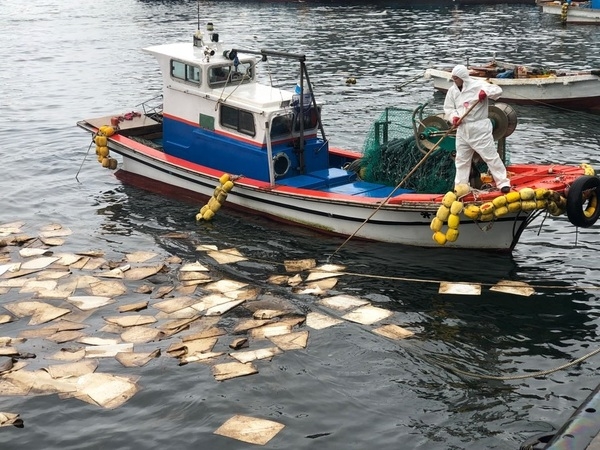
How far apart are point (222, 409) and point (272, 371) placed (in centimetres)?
101

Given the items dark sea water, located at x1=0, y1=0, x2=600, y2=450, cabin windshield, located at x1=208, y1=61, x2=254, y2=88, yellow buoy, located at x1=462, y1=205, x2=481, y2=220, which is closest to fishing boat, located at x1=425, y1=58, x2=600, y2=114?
dark sea water, located at x1=0, y1=0, x2=600, y2=450

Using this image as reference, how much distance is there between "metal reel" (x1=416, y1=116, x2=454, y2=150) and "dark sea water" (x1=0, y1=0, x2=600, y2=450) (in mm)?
1912

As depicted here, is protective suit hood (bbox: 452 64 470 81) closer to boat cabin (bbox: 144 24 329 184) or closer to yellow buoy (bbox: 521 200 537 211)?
yellow buoy (bbox: 521 200 537 211)

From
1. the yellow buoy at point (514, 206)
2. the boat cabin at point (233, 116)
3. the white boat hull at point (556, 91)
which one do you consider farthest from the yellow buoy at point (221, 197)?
the white boat hull at point (556, 91)

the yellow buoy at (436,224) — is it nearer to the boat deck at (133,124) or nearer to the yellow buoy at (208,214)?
the yellow buoy at (208,214)

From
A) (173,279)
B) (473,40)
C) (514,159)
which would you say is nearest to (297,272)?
(173,279)

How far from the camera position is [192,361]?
11219mm

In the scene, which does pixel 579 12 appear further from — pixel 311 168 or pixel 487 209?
pixel 487 209

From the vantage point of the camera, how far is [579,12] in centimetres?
4322

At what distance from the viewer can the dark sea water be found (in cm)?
988

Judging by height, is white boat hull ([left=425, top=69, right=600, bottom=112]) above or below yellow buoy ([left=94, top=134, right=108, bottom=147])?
above

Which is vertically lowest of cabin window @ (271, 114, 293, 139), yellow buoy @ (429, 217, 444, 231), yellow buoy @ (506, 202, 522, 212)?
yellow buoy @ (429, 217, 444, 231)

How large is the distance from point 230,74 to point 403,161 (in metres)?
4.13

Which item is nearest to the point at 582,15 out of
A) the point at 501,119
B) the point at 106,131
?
the point at 106,131
